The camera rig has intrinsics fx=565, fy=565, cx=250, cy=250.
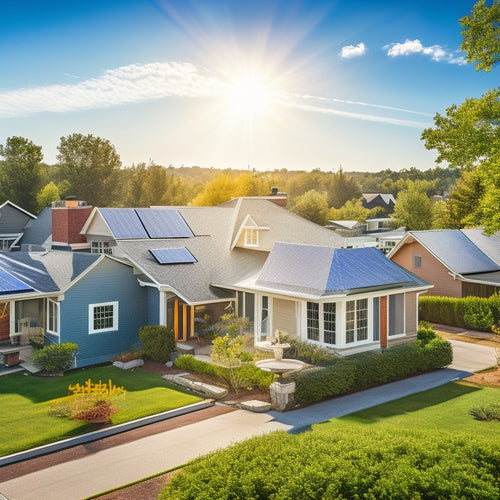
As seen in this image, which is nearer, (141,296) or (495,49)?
(495,49)

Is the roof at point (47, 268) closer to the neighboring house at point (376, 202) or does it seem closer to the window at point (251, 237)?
the window at point (251, 237)

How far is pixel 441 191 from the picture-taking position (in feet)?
470

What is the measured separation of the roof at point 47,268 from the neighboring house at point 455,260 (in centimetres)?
2040

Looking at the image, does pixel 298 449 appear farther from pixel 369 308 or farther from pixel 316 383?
pixel 369 308

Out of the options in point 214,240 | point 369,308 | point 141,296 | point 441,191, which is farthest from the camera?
point 441,191

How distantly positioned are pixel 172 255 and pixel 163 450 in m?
13.6

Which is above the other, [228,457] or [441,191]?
[441,191]

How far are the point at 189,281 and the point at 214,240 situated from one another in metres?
5.32

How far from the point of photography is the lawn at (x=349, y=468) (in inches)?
377

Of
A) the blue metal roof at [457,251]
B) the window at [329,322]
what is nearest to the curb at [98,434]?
the window at [329,322]

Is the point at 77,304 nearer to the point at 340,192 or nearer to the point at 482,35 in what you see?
the point at 482,35

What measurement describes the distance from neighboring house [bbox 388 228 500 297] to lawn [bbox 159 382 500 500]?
22.2 m

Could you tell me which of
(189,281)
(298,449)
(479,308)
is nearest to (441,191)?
(479,308)

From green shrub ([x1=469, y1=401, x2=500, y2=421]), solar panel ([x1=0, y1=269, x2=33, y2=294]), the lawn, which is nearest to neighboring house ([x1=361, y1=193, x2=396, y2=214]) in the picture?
solar panel ([x1=0, y1=269, x2=33, y2=294])
